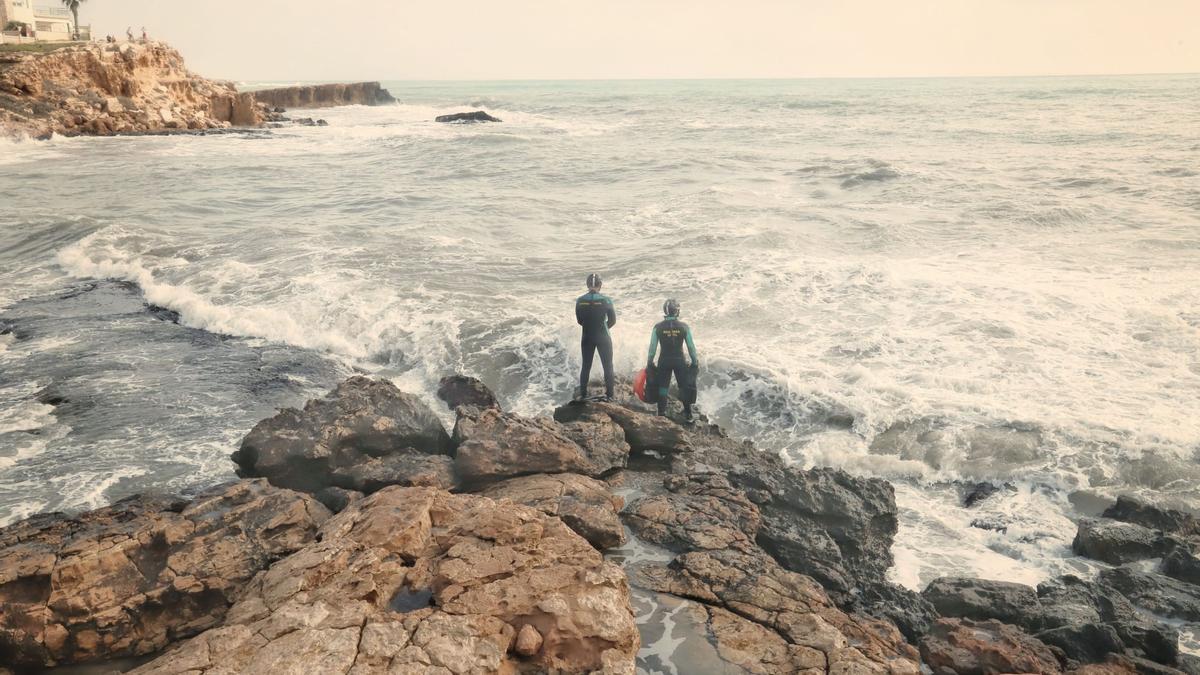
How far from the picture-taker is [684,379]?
9.44m

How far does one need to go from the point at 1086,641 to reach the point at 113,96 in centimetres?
5423

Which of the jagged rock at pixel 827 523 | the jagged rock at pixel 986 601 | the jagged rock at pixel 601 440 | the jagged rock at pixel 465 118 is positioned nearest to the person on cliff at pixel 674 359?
the jagged rock at pixel 601 440

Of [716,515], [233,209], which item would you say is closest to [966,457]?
[716,515]

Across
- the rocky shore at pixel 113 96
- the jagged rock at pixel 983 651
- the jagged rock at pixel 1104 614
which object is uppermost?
the rocky shore at pixel 113 96

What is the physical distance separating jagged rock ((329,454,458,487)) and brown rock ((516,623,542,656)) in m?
2.55

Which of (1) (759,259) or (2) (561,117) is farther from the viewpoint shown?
(2) (561,117)

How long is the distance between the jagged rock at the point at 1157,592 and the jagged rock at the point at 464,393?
6633mm

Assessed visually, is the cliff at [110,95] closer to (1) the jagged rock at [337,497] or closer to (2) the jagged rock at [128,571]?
(1) the jagged rock at [337,497]

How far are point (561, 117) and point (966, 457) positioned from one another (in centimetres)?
6060

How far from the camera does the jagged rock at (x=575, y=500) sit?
20.1ft

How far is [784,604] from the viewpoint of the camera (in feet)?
17.7

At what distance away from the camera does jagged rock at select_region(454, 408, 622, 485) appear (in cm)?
705

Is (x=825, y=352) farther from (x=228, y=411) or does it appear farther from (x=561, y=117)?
(x=561, y=117)

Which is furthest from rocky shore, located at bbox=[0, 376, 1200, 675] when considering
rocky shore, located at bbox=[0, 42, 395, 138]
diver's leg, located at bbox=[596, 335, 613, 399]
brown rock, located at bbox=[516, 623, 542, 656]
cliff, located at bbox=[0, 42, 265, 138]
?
cliff, located at bbox=[0, 42, 265, 138]
